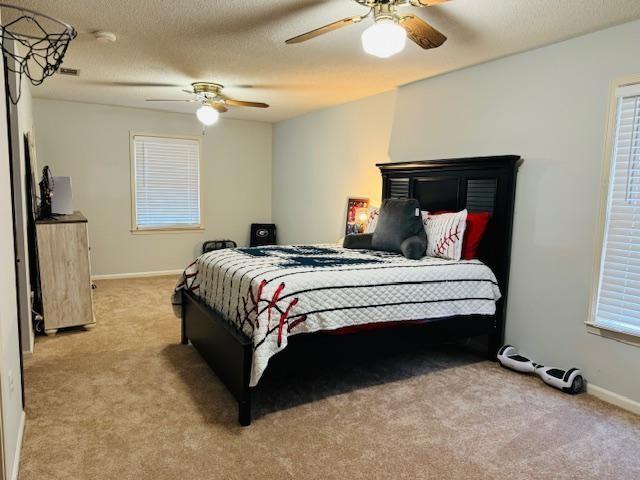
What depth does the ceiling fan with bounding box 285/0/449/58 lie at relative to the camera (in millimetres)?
2027

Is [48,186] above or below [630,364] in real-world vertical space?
above

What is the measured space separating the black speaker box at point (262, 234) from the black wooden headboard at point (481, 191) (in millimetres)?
3234

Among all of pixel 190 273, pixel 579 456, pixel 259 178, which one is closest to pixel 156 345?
pixel 190 273

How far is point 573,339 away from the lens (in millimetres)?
3018

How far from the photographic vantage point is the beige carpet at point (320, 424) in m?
2.06

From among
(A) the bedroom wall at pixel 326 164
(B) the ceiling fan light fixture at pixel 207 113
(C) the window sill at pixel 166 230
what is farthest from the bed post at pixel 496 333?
(C) the window sill at pixel 166 230

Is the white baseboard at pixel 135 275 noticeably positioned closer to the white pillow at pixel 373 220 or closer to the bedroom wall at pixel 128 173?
the bedroom wall at pixel 128 173

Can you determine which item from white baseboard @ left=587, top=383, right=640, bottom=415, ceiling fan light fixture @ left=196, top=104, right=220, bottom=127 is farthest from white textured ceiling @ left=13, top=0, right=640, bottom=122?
white baseboard @ left=587, top=383, right=640, bottom=415

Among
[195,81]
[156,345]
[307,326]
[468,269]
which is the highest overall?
[195,81]

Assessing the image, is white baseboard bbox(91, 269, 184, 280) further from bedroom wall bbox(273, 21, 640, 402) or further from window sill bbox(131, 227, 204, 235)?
bedroom wall bbox(273, 21, 640, 402)

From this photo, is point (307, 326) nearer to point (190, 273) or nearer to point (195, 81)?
point (190, 273)

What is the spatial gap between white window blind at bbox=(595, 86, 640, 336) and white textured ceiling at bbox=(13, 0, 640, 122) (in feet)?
2.04

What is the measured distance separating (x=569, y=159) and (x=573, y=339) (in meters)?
1.24

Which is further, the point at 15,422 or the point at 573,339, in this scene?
the point at 573,339
